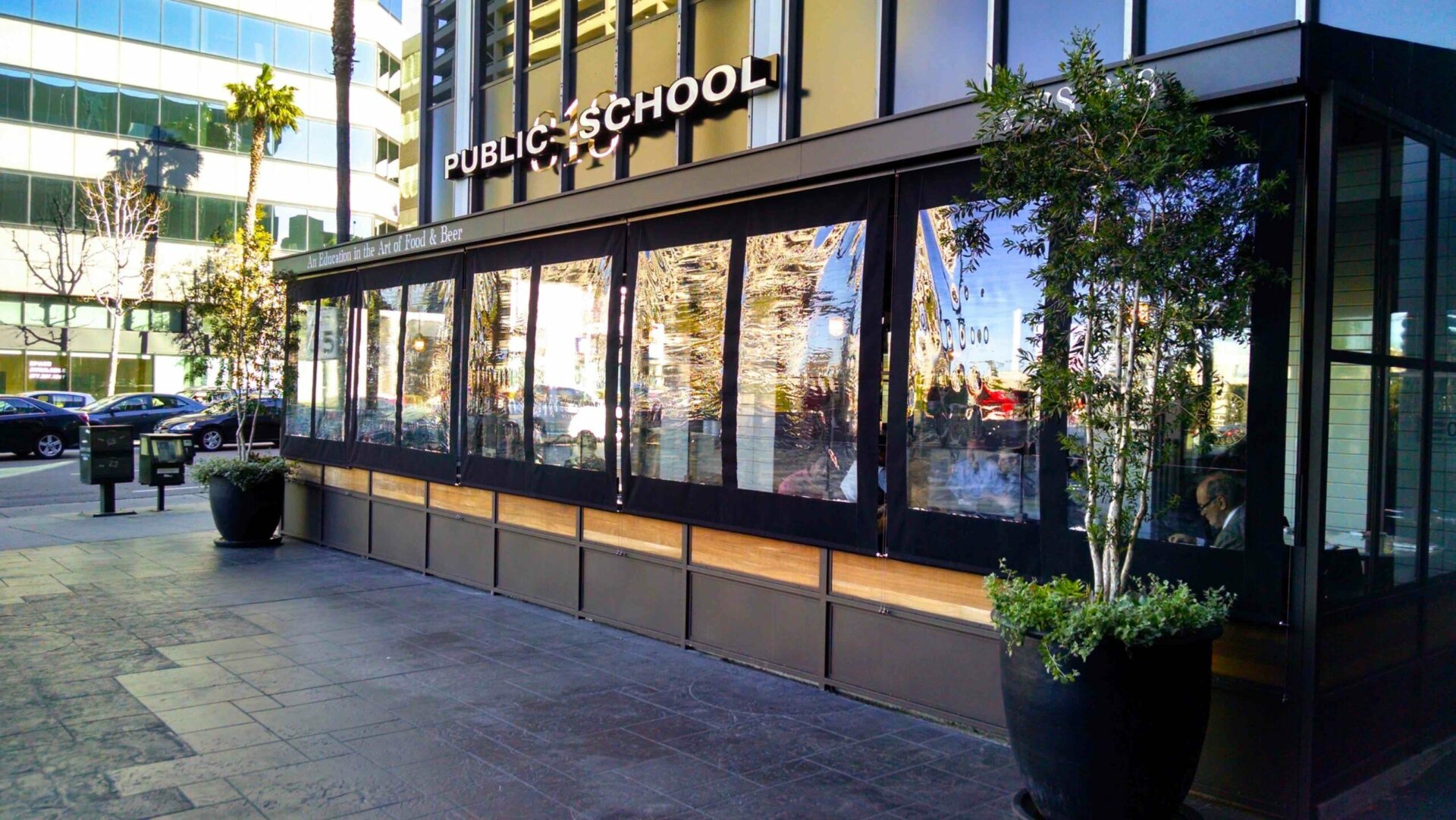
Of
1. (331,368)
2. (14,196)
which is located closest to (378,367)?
(331,368)

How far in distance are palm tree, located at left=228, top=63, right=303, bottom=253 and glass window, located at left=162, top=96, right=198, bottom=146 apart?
1551mm

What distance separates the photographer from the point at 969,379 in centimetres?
605

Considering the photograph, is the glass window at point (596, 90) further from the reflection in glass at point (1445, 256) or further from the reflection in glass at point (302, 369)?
the reflection in glass at point (1445, 256)

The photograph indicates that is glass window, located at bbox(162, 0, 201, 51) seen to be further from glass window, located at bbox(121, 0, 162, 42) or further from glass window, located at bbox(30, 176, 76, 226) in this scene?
glass window, located at bbox(30, 176, 76, 226)

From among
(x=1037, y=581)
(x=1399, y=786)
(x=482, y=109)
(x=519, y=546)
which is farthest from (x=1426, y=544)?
(x=482, y=109)

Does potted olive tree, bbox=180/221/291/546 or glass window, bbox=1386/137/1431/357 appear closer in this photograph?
glass window, bbox=1386/137/1431/357

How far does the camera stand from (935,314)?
6238mm

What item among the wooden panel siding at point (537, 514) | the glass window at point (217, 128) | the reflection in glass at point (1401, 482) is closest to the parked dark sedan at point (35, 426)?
the glass window at point (217, 128)

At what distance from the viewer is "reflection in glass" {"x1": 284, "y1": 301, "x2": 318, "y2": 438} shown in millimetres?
13172

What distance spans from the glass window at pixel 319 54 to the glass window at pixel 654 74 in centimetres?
3455

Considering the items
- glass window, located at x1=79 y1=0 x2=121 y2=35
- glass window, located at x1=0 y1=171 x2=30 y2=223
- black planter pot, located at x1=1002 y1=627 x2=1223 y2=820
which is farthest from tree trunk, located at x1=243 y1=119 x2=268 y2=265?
black planter pot, located at x1=1002 y1=627 x2=1223 y2=820

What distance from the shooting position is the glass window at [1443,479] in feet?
19.6

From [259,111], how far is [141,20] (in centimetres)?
524

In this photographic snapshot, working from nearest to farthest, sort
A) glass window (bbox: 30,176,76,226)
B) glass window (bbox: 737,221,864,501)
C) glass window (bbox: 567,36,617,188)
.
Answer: glass window (bbox: 737,221,864,501), glass window (bbox: 567,36,617,188), glass window (bbox: 30,176,76,226)
